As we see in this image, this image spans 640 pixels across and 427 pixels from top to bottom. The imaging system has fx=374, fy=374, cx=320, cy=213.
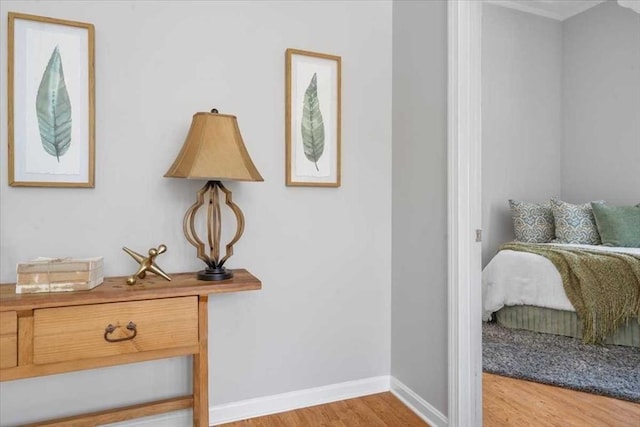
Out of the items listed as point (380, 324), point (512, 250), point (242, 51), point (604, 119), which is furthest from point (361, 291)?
point (604, 119)

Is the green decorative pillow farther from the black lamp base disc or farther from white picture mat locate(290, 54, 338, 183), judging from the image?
the black lamp base disc

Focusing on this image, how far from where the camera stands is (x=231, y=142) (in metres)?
1.52

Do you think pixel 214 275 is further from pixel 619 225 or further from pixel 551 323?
pixel 619 225

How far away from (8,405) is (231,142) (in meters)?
1.40

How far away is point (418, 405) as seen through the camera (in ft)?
6.31

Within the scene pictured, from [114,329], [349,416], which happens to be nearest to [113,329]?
[114,329]

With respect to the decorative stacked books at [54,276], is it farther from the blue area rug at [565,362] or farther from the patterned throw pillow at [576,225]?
the patterned throw pillow at [576,225]

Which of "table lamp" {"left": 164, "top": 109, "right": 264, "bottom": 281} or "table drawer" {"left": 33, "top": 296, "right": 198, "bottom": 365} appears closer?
"table drawer" {"left": 33, "top": 296, "right": 198, "bottom": 365}

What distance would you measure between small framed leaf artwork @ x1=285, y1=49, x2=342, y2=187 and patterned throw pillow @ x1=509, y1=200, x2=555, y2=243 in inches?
99.1

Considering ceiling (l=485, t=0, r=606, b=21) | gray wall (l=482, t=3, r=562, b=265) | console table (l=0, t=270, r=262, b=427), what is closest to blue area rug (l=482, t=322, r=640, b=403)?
gray wall (l=482, t=3, r=562, b=265)

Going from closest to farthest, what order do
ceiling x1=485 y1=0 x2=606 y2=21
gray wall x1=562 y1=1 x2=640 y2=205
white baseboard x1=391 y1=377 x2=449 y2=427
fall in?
white baseboard x1=391 y1=377 x2=449 y2=427, gray wall x1=562 y1=1 x2=640 y2=205, ceiling x1=485 y1=0 x2=606 y2=21

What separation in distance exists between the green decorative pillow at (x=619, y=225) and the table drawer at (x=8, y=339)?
407 centimetres

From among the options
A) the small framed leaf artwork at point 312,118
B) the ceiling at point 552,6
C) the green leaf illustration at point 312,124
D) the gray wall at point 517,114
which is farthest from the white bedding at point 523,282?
the ceiling at point 552,6

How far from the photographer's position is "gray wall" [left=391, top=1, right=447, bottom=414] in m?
1.79
